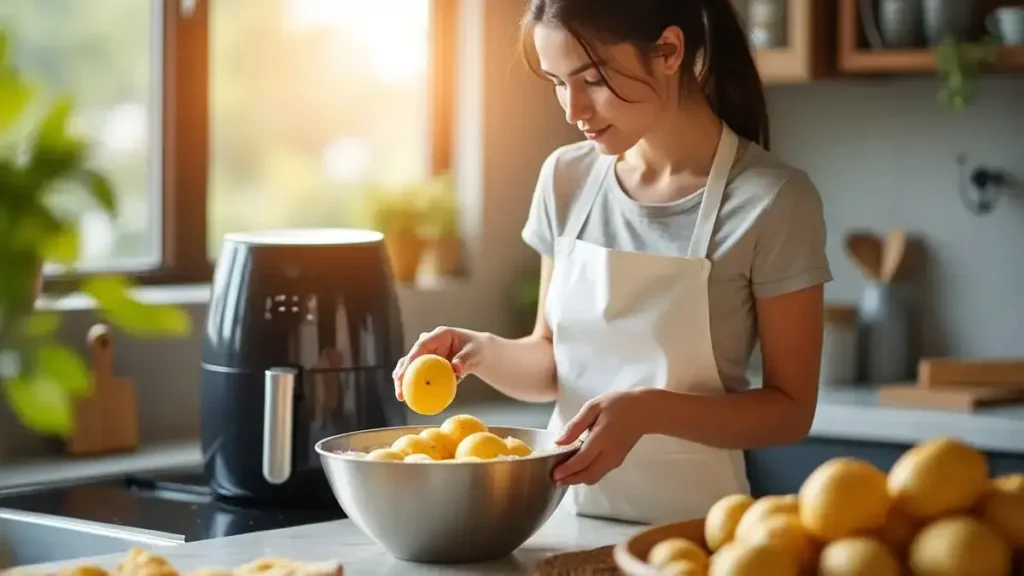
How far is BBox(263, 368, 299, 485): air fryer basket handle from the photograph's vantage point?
73.8 inches

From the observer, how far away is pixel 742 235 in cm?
168

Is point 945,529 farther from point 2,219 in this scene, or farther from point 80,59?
point 80,59

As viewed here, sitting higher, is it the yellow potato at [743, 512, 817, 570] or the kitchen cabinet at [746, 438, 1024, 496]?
the yellow potato at [743, 512, 817, 570]

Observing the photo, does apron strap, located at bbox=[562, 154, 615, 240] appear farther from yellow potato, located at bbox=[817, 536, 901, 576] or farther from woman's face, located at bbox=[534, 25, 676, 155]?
yellow potato, located at bbox=[817, 536, 901, 576]

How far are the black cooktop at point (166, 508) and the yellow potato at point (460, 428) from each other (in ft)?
1.38

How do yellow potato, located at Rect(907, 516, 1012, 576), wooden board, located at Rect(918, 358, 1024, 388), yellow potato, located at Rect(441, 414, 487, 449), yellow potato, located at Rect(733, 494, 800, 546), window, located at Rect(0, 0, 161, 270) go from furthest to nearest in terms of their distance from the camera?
wooden board, located at Rect(918, 358, 1024, 388) → window, located at Rect(0, 0, 161, 270) → yellow potato, located at Rect(441, 414, 487, 449) → yellow potato, located at Rect(733, 494, 800, 546) → yellow potato, located at Rect(907, 516, 1012, 576)

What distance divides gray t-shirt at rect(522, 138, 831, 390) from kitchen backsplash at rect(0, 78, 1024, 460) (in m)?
1.26

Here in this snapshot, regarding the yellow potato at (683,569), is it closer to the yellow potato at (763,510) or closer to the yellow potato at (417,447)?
the yellow potato at (763,510)

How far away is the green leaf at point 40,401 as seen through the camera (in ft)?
2.24

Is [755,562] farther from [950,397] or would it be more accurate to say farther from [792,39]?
[792,39]

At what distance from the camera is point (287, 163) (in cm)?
299

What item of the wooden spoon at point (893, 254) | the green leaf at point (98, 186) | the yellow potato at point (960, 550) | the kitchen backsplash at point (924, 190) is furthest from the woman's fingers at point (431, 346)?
the wooden spoon at point (893, 254)

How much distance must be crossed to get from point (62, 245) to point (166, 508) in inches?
55.4

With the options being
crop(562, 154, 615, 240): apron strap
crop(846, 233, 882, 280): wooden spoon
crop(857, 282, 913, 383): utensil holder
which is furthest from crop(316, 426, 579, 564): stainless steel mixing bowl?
crop(846, 233, 882, 280): wooden spoon
